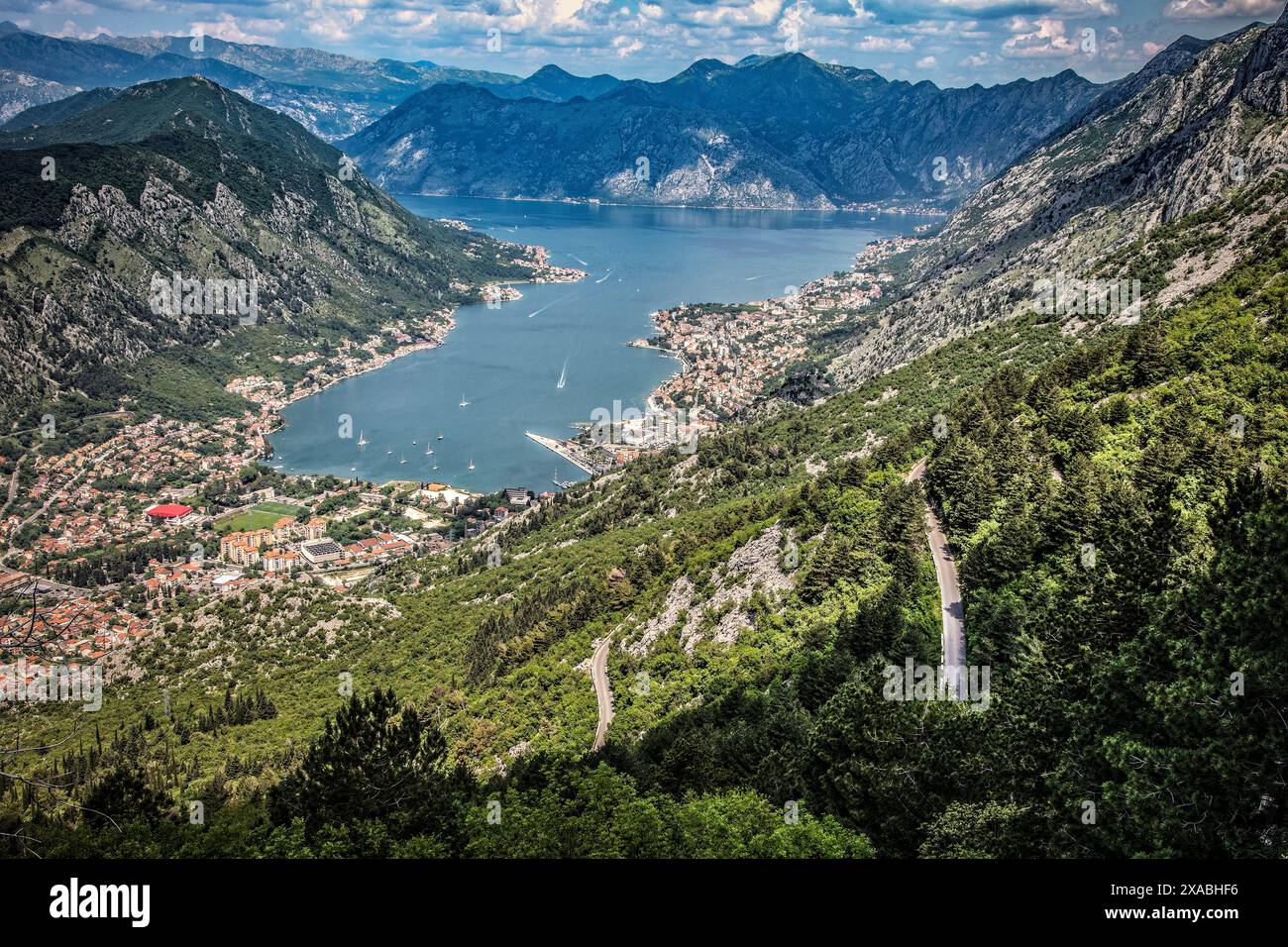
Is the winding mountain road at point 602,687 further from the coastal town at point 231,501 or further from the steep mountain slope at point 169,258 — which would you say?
the steep mountain slope at point 169,258

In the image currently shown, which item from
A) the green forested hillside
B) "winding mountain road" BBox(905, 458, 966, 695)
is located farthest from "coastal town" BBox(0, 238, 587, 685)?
"winding mountain road" BBox(905, 458, 966, 695)

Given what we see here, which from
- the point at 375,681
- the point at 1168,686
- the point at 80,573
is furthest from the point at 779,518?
the point at 80,573

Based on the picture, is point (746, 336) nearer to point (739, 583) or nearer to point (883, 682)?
point (739, 583)

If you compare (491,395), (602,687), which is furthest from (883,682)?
(491,395)

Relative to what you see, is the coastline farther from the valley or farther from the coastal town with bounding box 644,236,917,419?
the coastal town with bounding box 644,236,917,419
